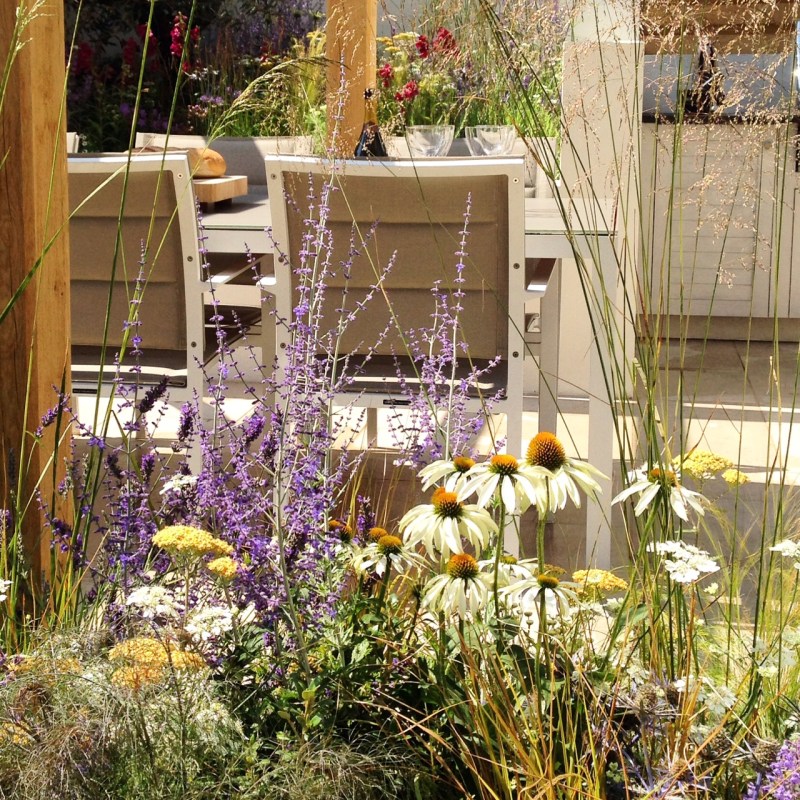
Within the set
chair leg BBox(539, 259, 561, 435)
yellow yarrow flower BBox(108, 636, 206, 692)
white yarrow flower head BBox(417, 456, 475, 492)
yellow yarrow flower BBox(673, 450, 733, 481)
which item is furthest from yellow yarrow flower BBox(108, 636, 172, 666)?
chair leg BBox(539, 259, 561, 435)

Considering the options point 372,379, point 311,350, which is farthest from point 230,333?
point 311,350

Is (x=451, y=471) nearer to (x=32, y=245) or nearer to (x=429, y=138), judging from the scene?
(x=32, y=245)

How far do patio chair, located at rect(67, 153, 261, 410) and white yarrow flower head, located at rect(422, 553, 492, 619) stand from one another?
1519mm

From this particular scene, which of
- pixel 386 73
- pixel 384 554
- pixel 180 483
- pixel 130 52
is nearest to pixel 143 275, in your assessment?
pixel 180 483

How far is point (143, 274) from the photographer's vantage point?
9.45ft

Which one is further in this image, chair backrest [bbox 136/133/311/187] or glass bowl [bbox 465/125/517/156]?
chair backrest [bbox 136/133/311/187]

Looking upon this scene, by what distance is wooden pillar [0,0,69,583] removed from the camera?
1664mm

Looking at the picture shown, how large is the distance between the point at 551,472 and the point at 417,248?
5.06ft

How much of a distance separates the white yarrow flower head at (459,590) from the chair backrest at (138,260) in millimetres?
1602

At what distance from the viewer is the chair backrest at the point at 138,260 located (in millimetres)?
2703

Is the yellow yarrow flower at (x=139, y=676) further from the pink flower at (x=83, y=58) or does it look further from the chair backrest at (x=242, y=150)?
the pink flower at (x=83, y=58)

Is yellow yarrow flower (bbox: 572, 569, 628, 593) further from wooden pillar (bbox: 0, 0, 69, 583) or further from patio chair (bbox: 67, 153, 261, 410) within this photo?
patio chair (bbox: 67, 153, 261, 410)

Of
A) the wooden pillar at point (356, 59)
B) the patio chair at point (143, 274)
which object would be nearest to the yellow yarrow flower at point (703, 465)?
the patio chair at point (143, 274)

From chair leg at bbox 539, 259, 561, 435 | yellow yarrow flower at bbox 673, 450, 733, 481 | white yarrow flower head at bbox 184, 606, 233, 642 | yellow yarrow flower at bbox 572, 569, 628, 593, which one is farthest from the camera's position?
chair leg at bbox 539, 259, 561, 435
